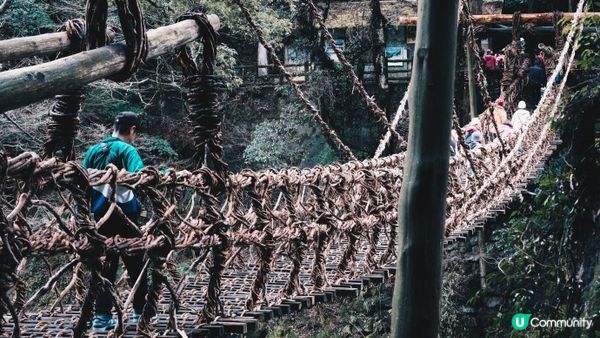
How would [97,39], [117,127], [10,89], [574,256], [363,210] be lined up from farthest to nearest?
[574,256], [363,210], [117,127], [97,39], [10,89]

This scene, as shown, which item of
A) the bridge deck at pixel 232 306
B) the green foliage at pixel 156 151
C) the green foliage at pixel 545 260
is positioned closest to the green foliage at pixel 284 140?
the green foliage at pixel 156 151

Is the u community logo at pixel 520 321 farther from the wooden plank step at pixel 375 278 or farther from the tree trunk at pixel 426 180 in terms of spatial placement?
the tree trunk at pixel 426 180

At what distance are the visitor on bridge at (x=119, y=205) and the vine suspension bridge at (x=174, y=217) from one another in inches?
2.5

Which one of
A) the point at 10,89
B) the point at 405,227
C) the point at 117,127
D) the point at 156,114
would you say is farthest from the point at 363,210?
the point at 156,114

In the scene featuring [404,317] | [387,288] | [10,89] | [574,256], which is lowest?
[387,288]

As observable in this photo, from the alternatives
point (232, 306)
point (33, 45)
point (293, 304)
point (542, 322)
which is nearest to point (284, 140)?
point (542, 322)

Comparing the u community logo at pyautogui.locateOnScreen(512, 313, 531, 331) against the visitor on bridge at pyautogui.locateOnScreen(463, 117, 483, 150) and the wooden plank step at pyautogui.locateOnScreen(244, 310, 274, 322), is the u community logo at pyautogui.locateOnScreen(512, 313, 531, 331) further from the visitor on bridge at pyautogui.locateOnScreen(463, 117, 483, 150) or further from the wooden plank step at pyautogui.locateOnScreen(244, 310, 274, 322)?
the wooden plank step at pyautogui.locateOnScreen(244, 310, 274, 322)

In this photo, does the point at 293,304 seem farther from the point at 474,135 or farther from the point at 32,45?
the point at 474,135

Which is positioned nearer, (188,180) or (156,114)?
(188,180)

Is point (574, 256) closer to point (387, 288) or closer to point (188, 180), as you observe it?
point (188, 180)

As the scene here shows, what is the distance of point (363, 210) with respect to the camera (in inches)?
130

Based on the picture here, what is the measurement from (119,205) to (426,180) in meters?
0.84

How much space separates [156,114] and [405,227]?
8.70 meters

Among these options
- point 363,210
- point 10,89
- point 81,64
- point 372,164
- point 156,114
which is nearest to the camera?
point 10,89
